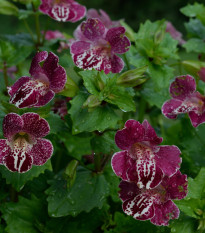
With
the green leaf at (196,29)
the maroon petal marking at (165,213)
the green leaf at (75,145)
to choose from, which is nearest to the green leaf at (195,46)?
the green leaf at (196,29)

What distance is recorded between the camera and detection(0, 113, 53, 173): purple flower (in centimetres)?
75

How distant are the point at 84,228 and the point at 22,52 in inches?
17.1

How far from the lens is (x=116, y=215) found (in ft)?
2.98

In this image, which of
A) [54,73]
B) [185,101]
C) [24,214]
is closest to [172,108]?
[185,101]

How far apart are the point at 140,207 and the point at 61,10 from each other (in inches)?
19.5

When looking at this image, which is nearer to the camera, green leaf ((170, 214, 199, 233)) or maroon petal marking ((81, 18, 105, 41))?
green leaf ((170, 214, 199, 233))

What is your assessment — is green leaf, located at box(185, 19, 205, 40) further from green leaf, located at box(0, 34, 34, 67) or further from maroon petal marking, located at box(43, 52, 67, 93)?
maroon petal marking, located at box(43, 52, 67, 93)

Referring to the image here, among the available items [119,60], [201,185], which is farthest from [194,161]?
[119,60]

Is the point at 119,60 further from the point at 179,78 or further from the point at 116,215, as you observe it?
the point at 116,215

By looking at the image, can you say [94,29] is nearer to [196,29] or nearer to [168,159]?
[168,159]

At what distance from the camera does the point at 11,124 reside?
0.75 metres

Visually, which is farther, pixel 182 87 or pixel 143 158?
pixel 182 87

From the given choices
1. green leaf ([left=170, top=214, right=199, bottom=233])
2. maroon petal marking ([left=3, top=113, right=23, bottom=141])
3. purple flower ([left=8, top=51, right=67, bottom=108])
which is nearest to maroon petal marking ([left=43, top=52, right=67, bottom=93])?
purple flower ([left=8, top=51, right=67, bottom=108])

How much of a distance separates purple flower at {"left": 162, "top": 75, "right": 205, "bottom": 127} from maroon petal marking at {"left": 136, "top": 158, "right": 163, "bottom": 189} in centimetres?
17
